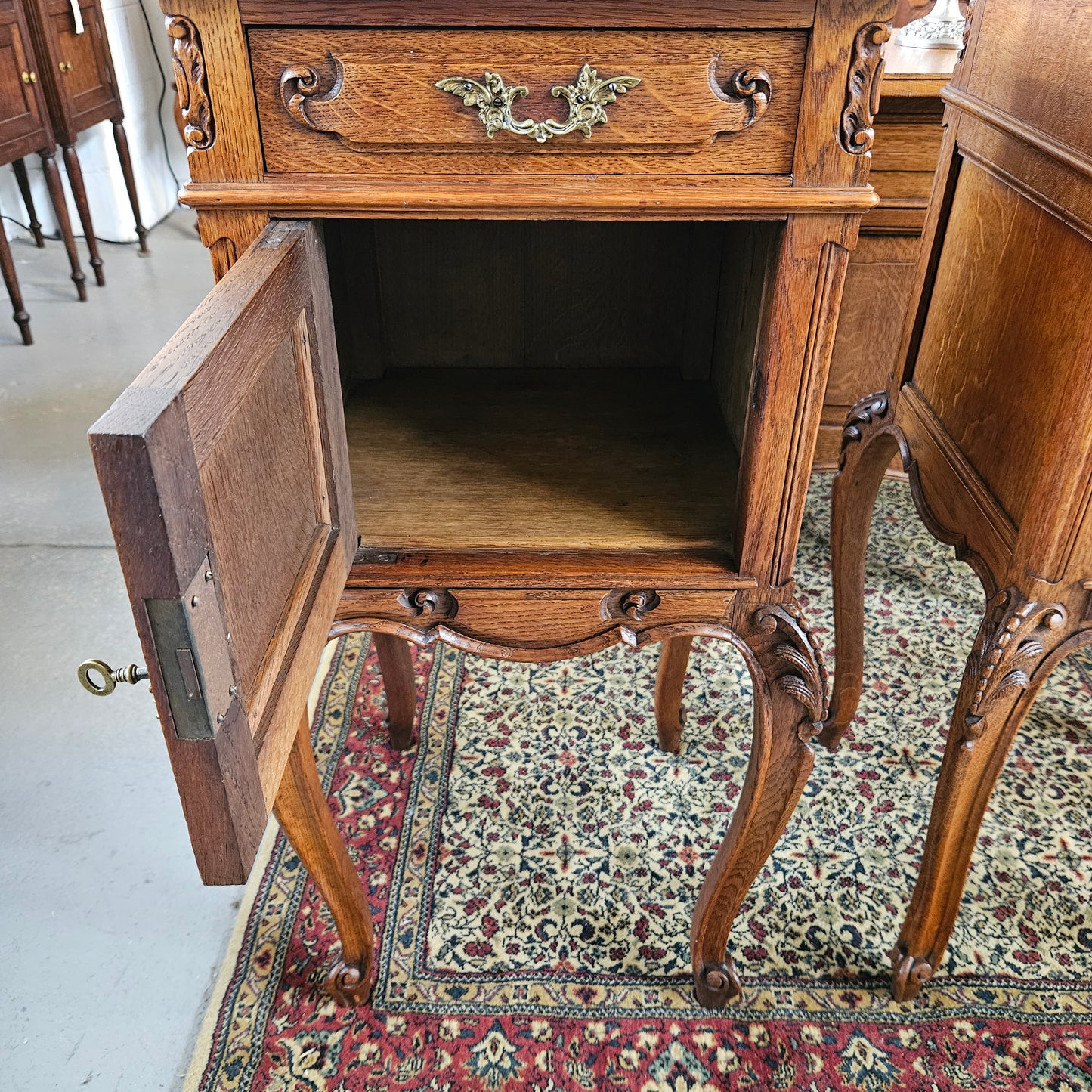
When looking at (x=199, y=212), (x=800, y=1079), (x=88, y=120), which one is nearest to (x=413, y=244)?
(x=199, y=212)

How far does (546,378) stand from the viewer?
1.17m

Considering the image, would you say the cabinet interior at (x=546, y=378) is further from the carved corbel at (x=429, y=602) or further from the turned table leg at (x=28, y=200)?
the turned table leg at (x=28, y=200)

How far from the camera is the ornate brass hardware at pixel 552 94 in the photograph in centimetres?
67

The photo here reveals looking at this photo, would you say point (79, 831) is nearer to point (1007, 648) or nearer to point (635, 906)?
point (635, 906)

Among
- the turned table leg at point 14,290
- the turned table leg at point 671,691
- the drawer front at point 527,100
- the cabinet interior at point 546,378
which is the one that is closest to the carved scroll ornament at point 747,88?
the drawer front at point 527,100

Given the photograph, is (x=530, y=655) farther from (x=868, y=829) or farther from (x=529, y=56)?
(x=868, y=829)

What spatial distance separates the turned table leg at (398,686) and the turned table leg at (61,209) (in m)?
1.97

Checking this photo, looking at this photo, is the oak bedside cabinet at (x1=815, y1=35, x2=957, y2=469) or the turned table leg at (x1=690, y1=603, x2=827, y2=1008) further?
the oak bedside cabinet at (x1=815, y1=35, x2=957, y2=469)

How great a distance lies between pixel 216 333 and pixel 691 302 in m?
0.72

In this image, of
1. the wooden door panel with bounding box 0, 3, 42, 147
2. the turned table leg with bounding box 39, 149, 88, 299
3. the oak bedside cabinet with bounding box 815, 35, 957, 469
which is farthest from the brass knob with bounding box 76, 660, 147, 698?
the turned table leg with bounding box 39, 149, 88, 299

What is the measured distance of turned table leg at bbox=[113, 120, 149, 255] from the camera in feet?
9.86

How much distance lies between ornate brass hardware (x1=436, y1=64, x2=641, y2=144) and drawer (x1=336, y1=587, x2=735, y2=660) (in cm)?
36

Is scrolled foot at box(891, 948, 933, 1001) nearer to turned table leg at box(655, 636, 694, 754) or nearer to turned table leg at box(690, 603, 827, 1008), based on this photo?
turned table leg at box(690, 603, 827, 1008)

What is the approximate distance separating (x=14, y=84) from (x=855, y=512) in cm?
234
